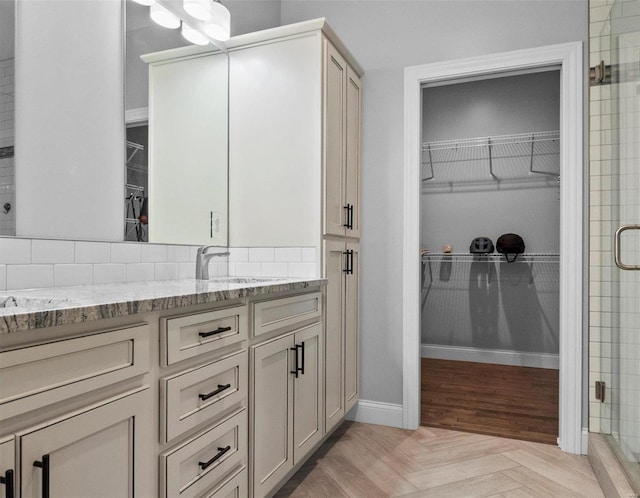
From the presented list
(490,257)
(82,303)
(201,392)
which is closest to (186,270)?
(201,392)

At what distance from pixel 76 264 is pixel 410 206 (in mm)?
1745

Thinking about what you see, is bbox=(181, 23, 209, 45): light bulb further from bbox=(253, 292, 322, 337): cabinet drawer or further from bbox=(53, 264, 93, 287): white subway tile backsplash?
bbox=(253, 292, 322, 337): cabinet drawer

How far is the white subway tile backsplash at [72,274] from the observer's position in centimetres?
149

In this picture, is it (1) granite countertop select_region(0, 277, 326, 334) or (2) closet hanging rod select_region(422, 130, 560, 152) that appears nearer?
(1) granite countertop select_region(0, 277, 326, 334)

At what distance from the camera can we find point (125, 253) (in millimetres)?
1796

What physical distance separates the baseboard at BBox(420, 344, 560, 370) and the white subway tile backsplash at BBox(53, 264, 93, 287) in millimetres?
3368

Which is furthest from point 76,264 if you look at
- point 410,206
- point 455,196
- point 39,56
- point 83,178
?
point 455,196

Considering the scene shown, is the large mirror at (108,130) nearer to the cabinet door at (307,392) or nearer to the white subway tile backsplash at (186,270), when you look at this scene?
the white subway tile backsplash at (186,270)

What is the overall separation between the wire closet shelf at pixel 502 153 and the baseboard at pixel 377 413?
89.4 inches

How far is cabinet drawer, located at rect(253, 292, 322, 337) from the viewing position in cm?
159

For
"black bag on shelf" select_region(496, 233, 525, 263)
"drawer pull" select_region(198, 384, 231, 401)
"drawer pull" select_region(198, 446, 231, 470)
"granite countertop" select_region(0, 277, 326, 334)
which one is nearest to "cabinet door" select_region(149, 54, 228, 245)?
"granite countertop" select_region(0, 277, 326, 334)

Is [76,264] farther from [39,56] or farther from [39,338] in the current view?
[39,338]

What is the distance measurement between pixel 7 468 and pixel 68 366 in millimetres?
188

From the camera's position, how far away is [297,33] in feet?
7.30
